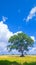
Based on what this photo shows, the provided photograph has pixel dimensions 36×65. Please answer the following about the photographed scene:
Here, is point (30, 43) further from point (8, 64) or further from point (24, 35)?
point (8, 64)

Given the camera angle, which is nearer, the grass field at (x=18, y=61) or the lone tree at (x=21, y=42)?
the grass field at (x=18, y=61)

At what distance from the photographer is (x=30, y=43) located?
280 ft

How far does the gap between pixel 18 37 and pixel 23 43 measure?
2706 millimetres

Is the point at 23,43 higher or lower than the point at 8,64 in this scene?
higher

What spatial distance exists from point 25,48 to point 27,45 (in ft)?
4.45

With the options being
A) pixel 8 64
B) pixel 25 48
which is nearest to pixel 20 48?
pixel 25 48

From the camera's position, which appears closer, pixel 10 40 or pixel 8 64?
pixel 8 64

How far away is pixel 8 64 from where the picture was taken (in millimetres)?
23906

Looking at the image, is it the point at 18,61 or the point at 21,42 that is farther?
the point at 21,42

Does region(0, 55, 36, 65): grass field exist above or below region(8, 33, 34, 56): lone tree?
below

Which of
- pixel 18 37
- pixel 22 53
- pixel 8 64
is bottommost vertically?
pixel 8 64

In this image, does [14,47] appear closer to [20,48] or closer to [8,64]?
[20,48]

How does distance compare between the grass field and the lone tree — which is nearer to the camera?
the grass field

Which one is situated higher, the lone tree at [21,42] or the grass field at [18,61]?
the lone tree at [21,42]
